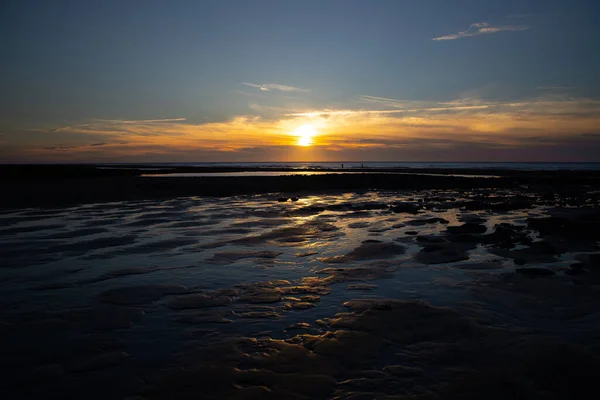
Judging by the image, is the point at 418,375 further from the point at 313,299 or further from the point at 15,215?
the point at 15,215

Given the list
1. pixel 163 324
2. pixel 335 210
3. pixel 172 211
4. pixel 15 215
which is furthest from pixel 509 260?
pixel 15 215

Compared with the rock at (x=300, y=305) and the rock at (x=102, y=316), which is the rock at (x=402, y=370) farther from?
the rock at (x=102, y=316)

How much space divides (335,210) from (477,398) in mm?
19963

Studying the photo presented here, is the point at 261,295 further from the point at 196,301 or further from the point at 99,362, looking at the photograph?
the point at 99,362

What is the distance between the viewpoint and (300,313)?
7.46 meters

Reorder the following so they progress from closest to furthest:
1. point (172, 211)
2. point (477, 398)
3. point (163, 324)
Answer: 1. point (477, 398)
2. point (163, 324)
3. point (172, 211)

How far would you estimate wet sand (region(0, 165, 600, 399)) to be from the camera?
5.09 metres

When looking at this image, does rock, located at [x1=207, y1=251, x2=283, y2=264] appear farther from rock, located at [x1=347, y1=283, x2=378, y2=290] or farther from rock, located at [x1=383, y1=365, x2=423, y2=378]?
rock, located at [x1=383, y1=365, x2=423, y2=378]

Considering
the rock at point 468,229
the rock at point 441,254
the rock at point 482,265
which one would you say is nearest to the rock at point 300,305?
the rock at point 441,254

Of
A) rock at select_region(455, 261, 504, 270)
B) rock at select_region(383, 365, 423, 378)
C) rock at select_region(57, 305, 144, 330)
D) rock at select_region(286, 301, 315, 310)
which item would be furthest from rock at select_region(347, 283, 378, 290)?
rock at select_region(57, 305, 144, 330)

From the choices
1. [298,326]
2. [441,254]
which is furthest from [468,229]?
[298,326]

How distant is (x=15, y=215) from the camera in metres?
20.4

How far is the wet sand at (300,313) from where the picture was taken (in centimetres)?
509

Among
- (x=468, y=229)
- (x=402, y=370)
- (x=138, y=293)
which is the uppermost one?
(x=468, y=229)
